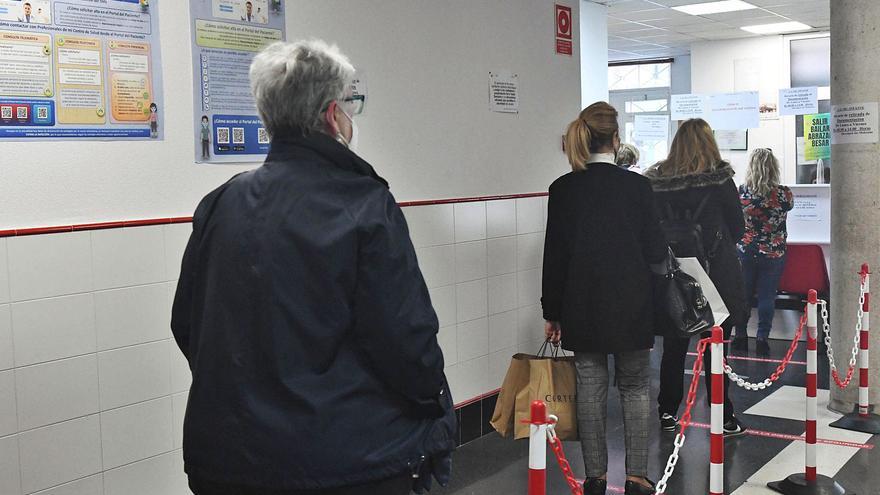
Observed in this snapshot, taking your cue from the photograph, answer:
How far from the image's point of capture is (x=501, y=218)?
5199 millimetres

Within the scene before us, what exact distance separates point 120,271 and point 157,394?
47 cm

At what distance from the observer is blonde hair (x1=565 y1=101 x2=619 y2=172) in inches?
151

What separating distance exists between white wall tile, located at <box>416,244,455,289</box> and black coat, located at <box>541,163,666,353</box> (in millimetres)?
943

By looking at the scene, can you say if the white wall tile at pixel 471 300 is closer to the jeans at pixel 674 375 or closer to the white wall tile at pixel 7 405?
the jeans at pixel 674 375

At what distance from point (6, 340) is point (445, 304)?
2307 mm

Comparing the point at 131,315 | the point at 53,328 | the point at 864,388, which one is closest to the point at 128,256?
the point at 131,315

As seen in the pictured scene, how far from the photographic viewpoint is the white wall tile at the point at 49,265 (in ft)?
9.60

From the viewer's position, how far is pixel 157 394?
3.38m

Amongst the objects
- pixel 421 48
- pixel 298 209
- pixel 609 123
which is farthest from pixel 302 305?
pixel 421 48

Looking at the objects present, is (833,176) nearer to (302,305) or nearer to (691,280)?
(691,280)

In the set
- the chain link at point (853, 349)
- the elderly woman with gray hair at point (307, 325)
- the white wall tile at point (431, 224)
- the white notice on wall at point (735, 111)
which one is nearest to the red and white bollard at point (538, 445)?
the elderly woman with gray hair at point (307, 325)

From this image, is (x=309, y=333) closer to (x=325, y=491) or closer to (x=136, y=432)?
(x=325, y=491)

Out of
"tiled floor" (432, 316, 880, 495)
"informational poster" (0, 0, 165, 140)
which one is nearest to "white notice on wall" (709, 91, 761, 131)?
"tiled floor" (432, 316, 880, 495)

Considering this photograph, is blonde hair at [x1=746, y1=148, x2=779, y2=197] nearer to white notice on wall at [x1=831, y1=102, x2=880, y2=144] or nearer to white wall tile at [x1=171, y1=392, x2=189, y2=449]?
white notice on wall at [x1=831, y1=102, x2=880, y2=144]
